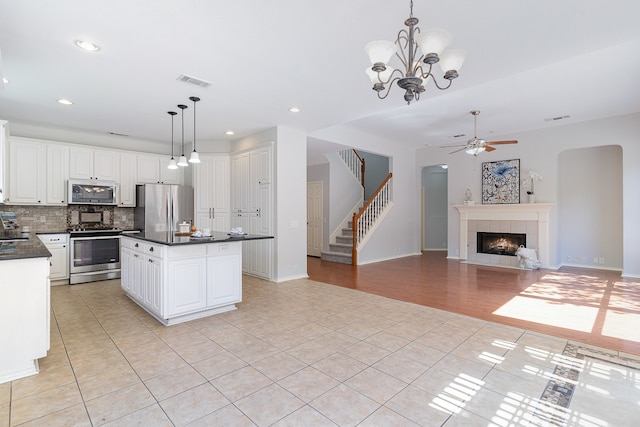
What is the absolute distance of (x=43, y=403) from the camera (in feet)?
6.83

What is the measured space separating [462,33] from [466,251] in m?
6.72

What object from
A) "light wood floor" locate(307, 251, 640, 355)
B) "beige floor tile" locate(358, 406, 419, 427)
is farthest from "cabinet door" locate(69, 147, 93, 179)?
"beige floor tile" locate(358, 406, 419, 427)

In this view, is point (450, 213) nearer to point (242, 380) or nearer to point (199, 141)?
point (199, 141)

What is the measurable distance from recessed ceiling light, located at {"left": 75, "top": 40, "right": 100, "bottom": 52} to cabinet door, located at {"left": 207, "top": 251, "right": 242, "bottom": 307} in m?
2.36

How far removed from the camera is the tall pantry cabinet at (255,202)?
226 inches

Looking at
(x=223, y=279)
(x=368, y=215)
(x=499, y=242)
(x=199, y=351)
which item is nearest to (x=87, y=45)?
(x=223, y=279)

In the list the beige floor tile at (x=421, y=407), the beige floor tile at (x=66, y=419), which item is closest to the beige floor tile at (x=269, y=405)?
the beige floor tile at (x=421, y=407)

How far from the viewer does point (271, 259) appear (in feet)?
18.7

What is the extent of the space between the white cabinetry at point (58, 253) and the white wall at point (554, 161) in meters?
8.52

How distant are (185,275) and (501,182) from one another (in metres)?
7.43

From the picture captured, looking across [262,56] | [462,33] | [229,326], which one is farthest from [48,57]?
[462,33]

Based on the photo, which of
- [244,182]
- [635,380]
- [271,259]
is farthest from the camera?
[244,182]

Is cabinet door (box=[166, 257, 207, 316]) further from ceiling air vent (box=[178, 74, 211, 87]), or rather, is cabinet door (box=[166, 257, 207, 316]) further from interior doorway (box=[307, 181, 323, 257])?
interior doorway (box=[307, 181, 323, 257])

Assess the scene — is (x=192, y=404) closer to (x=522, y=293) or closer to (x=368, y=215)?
(x=522, y=293)
